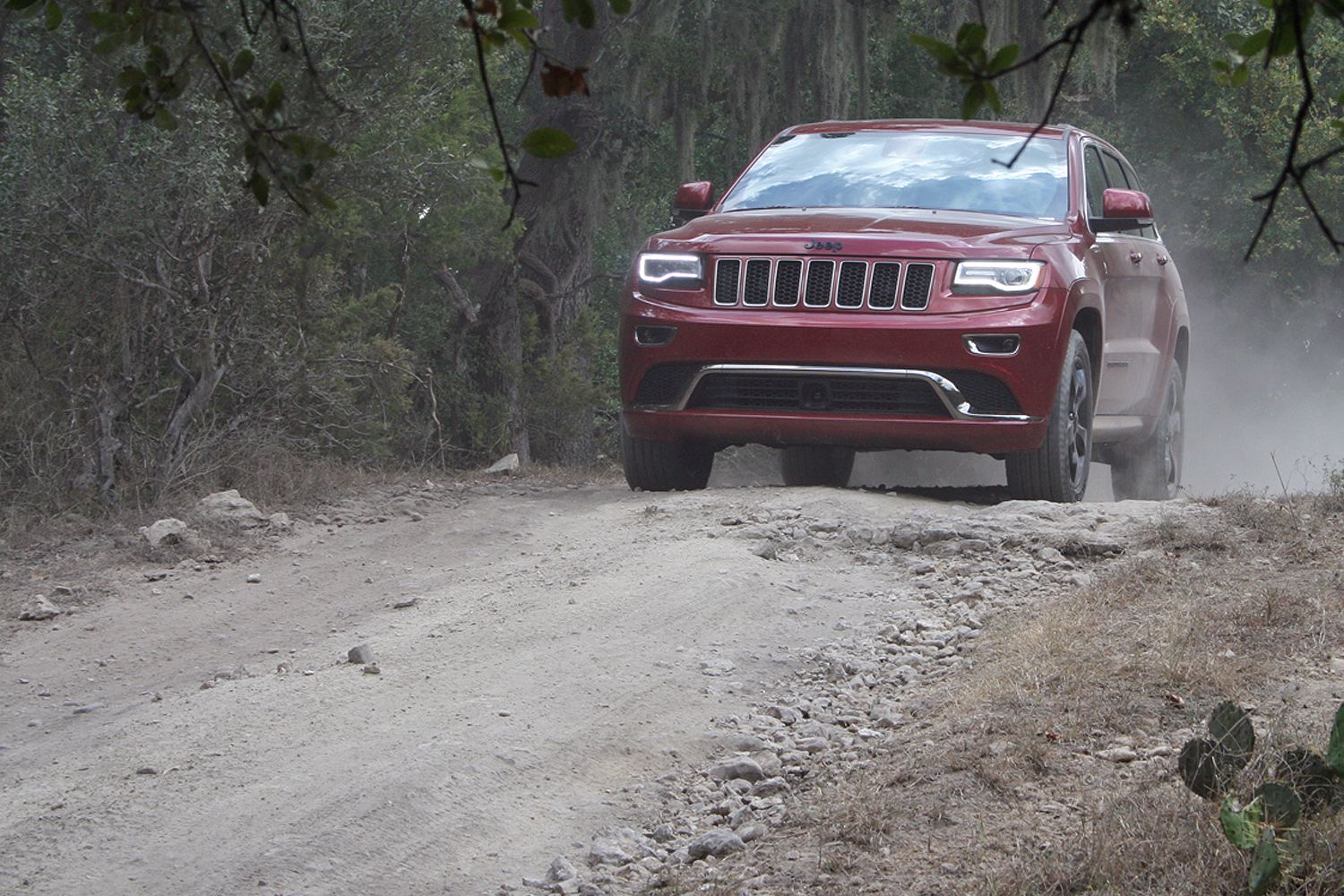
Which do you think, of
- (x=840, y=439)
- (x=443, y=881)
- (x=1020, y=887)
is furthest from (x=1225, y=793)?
(x=840, y=439)

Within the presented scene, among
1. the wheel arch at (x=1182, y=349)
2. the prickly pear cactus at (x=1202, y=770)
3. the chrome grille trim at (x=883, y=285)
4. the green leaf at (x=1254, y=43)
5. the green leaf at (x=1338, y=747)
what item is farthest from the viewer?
the wheel arch at (x=1182, y=349)

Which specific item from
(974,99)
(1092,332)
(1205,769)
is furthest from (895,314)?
(974,99)

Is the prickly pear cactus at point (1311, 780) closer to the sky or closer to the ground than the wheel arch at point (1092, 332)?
closer to the sky

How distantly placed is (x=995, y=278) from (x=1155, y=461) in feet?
8.93

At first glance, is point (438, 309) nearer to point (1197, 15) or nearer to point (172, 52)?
point (172, 52)

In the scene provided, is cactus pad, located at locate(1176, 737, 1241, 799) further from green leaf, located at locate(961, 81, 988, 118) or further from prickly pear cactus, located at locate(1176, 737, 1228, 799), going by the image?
green leaf, located at locate(961, 81, 988, 118)

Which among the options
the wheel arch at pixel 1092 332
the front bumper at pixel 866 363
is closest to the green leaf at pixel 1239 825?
the front bumper at pixel 866 363

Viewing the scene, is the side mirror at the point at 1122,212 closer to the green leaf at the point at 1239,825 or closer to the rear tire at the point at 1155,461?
the rear tire at the point at 1155,461

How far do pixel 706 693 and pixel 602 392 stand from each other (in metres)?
10.2

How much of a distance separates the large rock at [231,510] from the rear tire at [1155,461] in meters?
4.77

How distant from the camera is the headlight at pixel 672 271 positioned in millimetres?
7594

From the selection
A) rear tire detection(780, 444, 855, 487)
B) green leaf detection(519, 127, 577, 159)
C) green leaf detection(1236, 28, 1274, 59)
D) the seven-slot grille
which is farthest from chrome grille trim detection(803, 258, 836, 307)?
green leaf detection(519, 127, 577, 159)

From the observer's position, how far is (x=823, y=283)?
7.38 metres

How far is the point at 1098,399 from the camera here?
27.3ft
